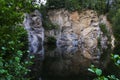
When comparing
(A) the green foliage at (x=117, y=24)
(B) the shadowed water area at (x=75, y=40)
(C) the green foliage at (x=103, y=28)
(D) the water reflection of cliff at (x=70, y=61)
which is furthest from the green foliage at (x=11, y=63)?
(A) the green foliage at (x=117, y=24)

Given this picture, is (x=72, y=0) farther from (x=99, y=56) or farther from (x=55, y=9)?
(x=99, y=56)

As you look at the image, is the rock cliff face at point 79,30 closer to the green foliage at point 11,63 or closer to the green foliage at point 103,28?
the green foliage at point 103,28

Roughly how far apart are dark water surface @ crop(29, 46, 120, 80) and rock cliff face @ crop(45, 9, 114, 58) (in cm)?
98

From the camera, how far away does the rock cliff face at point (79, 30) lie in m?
38.5

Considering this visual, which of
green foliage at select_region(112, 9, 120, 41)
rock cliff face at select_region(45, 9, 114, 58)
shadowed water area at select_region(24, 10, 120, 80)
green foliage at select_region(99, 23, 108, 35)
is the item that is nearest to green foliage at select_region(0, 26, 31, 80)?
shadowed water area at select_region(24, 10, 120, 80)

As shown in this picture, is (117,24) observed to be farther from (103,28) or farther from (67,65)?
(67,65)

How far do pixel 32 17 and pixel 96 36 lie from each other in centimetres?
1058

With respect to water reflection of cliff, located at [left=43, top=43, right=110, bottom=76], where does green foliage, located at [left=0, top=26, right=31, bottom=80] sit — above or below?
above

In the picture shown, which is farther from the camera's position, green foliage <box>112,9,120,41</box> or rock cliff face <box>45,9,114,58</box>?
green foliage <box>112,9,120,41</box>

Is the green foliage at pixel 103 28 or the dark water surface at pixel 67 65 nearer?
the dark water surface at pixel 67 65

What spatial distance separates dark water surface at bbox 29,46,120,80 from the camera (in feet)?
76.0

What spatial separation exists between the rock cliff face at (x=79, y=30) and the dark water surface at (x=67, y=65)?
38.4 inches

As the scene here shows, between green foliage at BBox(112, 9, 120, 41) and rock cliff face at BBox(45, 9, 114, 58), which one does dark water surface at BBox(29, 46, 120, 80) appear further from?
green foliage at BBox(112, 9, 120, 41)

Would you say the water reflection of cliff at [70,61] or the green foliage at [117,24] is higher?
the green foliage at [117,24]
